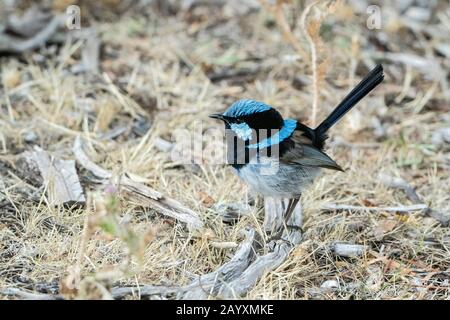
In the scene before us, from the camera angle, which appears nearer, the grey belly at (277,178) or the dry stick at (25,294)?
the dry stick at (25,294)

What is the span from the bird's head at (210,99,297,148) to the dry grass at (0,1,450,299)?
19.8 inches

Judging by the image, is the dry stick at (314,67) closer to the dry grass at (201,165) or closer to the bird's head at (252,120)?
→ the dry grass at (201,165)

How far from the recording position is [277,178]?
3969 millimetres

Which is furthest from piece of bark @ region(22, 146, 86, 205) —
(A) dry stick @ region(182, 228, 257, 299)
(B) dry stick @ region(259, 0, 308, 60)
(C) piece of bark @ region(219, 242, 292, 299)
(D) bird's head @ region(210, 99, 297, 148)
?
(B) dry stick @ region(259, 0, 308, 60)

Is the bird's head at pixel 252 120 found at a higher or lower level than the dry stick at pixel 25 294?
higher

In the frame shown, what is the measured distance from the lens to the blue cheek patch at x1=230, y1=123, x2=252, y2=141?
13.1 ft

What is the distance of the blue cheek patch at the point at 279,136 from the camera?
4004 mm

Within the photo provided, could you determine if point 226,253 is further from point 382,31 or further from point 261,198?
point 382,31

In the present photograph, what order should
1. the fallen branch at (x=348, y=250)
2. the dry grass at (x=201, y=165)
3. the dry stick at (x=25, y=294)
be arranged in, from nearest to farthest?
the dry stick at (x=25, y=294) → the dry grass at (x=201, y=165) → the fallen branch at (x=348, y=250)

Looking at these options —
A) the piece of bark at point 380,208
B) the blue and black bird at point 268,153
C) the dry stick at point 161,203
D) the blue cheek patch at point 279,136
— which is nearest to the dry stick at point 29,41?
the dry stick at point 161,203

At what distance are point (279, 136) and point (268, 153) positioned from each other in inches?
5.5

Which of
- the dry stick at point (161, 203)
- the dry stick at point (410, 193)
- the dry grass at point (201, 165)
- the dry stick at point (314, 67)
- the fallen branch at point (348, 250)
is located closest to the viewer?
the dry grass at point (201, 165)

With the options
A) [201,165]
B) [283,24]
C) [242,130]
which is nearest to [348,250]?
[242,130]

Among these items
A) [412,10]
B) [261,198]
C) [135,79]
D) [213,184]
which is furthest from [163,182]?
[412,10]
